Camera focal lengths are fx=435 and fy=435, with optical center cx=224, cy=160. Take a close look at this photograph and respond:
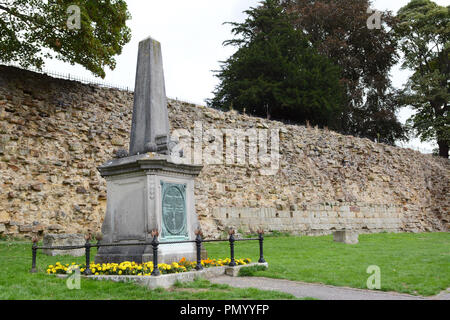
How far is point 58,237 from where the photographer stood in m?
11.3

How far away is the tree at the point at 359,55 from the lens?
119 ft

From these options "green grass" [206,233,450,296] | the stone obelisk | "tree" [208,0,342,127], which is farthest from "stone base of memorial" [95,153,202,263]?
"tree" [208,0,342,127]

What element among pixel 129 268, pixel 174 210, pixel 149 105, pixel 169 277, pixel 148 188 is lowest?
pixel 169 277

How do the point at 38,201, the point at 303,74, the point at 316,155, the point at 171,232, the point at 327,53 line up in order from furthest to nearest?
1. the point at 327,53
2. the point at 303,74
3. the point at 316,155
4. the point at 38,201
5. the point at 171,232

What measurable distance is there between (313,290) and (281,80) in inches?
968

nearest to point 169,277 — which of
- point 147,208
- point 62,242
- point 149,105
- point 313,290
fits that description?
point 147,208

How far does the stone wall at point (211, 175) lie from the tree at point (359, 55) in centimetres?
539

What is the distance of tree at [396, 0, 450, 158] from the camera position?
36656 mm

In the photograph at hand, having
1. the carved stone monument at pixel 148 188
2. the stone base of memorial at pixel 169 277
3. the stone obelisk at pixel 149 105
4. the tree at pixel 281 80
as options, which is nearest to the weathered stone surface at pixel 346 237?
the stone base of memorial at pixel 169 277

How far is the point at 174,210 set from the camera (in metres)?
8.15

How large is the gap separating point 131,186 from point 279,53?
24015 millimetres

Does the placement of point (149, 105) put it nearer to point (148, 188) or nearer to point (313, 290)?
point (148, 188)
